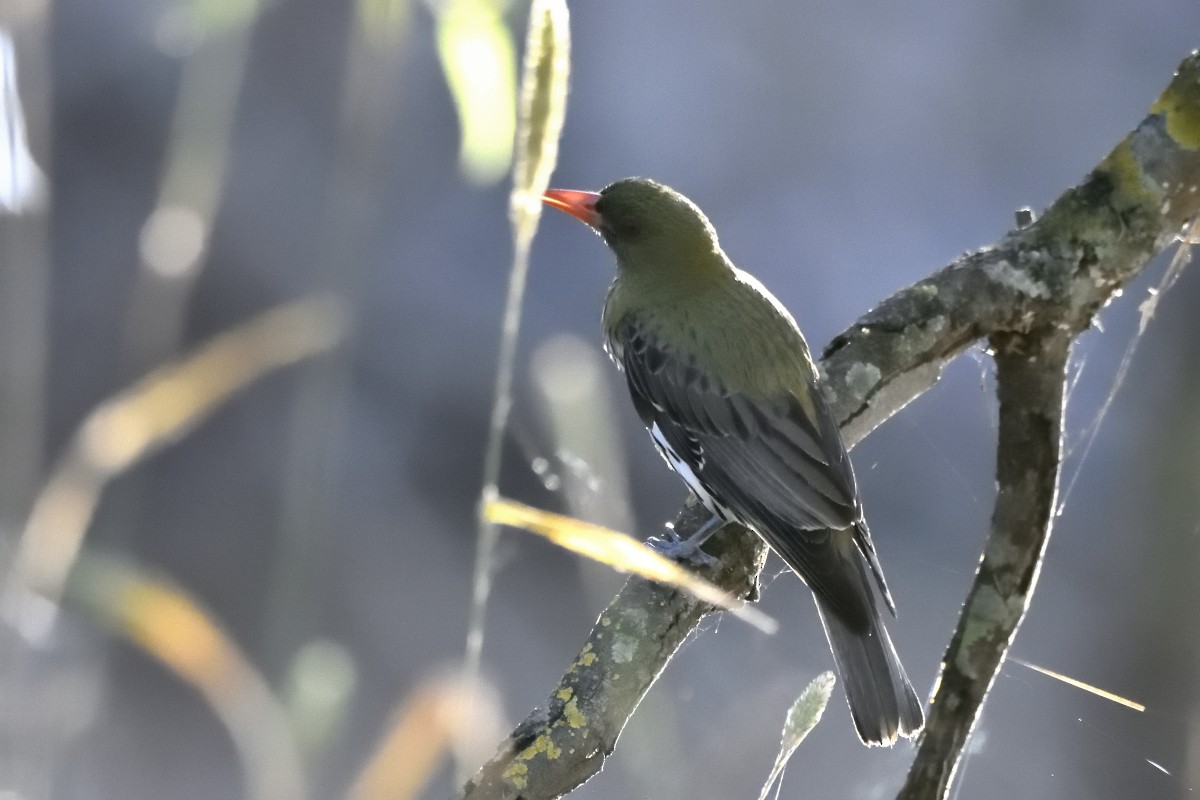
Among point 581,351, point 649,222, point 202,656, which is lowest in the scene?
point 202,656

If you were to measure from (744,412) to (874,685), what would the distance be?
491mm

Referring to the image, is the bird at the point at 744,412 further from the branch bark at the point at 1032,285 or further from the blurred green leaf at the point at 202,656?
the blurred green leaf at the point at 202,656

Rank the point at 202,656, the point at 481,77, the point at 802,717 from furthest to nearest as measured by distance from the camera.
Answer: the point at 802,717
the point at 481,77
the point at 202,656

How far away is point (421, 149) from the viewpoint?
12.4 feet

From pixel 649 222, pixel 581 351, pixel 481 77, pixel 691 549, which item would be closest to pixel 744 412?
pixel 691 549

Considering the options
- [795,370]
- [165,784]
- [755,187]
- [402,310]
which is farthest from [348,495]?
[795,370]

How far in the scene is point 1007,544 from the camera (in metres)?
1.54

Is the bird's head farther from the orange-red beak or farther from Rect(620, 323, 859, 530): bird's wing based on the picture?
Rect(620, 323, 859, 530): bird's wing

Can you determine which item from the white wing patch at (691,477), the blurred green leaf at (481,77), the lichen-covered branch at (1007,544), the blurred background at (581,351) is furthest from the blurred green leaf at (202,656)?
the blurred background at (581,351)

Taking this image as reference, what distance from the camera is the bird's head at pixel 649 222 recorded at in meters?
2.14

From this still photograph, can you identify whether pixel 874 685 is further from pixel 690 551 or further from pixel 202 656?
pixel 202 656

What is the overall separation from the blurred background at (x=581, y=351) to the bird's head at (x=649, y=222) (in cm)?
58

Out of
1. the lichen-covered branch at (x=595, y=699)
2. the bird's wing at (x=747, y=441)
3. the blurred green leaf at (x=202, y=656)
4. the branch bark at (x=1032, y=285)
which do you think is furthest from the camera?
the bird's wing at (x=747, y=441)

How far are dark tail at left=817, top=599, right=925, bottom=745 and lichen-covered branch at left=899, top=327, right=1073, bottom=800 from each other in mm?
141
